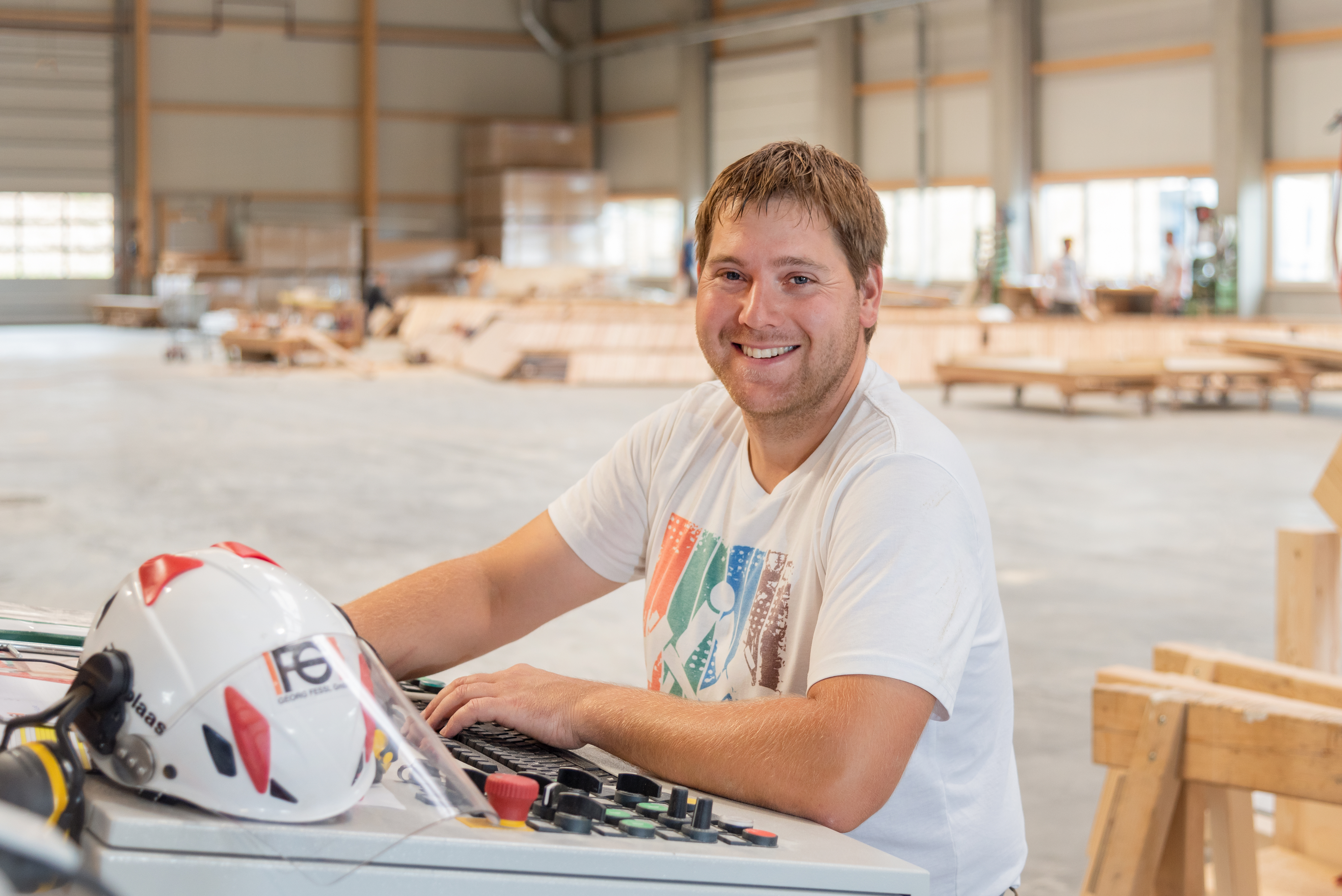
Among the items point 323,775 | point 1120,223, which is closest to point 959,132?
point 1120,223

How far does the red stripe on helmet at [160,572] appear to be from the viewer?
1239 millimetres

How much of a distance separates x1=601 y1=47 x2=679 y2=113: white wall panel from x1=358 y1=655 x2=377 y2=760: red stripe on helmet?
94.3 ft

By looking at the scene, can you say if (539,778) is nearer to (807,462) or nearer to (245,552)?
(245,552)

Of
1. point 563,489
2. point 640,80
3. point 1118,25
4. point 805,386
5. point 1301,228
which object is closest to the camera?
point 805,386

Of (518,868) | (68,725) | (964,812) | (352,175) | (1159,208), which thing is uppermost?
(352,175)

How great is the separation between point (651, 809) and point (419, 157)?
31241 mm

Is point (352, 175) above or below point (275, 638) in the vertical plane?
above

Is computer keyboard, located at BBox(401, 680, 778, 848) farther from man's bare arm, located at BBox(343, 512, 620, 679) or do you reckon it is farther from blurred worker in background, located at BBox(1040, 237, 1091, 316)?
blurred worker in background, located at BBox(1040, 237, 1091, 316)

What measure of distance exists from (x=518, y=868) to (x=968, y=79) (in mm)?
23606

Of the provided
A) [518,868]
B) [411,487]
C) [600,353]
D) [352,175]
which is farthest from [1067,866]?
[352,175]

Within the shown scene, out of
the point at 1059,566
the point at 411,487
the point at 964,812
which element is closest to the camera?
the point at 964,812

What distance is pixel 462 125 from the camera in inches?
1242

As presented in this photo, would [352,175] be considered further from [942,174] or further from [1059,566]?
[1059,566]

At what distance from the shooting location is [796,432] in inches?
75.3
